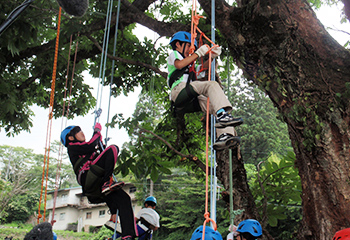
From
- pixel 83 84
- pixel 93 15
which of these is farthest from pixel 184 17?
pixel 83 84

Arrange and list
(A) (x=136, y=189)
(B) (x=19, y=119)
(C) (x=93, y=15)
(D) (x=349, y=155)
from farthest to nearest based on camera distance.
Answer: (A) (x=136, y=189) < (B) (x=19, y=119) < (C) (x=93, y=15) < (D) (x=349, y=155)

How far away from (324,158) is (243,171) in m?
1.92

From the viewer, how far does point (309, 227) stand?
134 inches

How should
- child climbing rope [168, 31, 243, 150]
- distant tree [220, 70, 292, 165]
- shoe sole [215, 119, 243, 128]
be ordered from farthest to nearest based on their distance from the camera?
distant tree [220, 70, 292, 165]
child climbing rope [168, 31, 243, 150]
shoe sole [215, 119, 243, 128]

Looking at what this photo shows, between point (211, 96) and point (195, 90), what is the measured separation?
0.20 m

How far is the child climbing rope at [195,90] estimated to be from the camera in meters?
3.16

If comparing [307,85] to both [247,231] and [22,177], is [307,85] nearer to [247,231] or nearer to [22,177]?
[247,231]

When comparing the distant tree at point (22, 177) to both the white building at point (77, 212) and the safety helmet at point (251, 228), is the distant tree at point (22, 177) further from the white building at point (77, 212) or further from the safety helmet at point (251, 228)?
the safety helmet at point (251, 228)

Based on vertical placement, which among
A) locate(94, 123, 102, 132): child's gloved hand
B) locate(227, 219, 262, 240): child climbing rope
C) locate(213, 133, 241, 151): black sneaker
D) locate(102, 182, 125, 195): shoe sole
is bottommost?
locate(227, 219, 262, 240): child climbing rope

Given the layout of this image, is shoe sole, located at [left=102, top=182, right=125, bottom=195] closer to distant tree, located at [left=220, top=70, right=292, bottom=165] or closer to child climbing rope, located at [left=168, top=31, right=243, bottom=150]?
child climbing rope, located at [left=168, top=31, right=243, bottom=150]

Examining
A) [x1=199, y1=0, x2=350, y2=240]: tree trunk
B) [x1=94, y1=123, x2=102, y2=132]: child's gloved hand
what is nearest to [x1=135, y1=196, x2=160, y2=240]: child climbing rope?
[x1=94, y1=123, x2=102, y2=132]: child's gloved hand

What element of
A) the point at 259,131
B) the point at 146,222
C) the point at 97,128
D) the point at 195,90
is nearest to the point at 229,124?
the point at 195,90

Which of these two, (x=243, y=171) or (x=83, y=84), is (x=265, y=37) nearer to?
(x=243, y=171)

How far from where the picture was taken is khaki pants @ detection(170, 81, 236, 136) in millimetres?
3330
